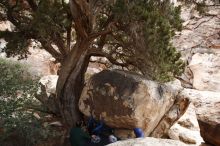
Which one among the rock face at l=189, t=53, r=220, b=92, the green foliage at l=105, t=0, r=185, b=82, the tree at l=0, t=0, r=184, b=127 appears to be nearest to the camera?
the green foliage at l=105, t=0, r=185, b=82

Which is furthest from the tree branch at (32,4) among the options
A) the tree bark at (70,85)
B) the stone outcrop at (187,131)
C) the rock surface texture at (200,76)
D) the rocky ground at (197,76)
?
the stone outcrop at (187,131)

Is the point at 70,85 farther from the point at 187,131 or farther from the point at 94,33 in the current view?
the point at 187,131

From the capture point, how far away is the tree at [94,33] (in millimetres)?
10264

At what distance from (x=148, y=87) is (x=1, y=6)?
17.9 feet

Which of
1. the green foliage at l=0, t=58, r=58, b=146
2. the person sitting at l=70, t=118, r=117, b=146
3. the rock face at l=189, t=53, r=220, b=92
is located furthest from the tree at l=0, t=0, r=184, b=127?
the rock face at l=189, t=53, r=220, b=92

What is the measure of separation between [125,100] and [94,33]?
229 cm

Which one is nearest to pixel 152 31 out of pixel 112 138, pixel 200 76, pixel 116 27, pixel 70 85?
pixel 116 27

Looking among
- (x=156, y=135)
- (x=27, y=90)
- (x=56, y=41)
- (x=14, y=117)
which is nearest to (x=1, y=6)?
(x=56, y=41)

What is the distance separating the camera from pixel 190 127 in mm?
16141

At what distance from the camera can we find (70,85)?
12352 millimetres

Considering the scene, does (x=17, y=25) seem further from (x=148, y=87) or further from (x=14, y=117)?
(x=148, y=87)

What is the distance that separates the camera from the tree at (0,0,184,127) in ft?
33.7

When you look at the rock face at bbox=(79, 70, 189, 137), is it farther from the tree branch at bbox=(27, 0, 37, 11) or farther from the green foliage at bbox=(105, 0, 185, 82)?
the tree branch at bbox=(27, 0, 37, 11)

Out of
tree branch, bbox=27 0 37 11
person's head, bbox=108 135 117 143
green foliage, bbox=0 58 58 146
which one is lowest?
person's head, bbox=108 135 117 143
